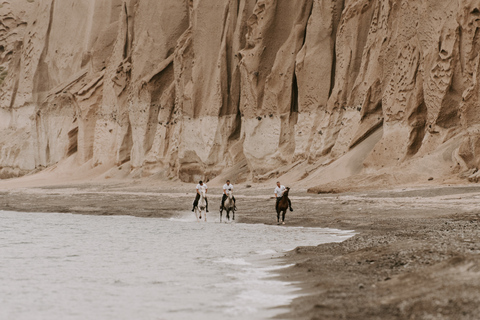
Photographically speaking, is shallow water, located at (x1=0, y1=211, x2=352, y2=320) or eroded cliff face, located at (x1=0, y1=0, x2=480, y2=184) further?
eroded cliff face, located at (x1=0, y1=0, x2=480, y2=184)

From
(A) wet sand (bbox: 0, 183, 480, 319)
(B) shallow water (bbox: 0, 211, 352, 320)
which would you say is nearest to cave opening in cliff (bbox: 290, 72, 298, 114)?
(A) wet sand (bbox: 0, 183, 480, 319)

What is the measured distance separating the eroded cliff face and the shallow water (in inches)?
329

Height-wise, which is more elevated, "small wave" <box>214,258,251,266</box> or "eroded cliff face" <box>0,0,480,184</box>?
"eroded cliff face" <box>0,0,480,184</box>

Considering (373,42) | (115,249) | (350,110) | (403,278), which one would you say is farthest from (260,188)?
(403,278)

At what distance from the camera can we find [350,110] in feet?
97.0

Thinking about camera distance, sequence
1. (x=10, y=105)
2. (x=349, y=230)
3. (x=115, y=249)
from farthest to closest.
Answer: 1. (x=10, y=105)
2. (x=349, y=230)
3. (x=115, y=249)

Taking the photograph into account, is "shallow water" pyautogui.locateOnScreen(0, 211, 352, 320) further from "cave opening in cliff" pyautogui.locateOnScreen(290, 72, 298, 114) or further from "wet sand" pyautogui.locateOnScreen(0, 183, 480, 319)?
"cave opening in cliff" pyautogui.locateOnScreen(290, 72, 298, 114)

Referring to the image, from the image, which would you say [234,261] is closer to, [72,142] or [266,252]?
[266,252]

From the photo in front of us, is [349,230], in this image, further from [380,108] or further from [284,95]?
[284,95]

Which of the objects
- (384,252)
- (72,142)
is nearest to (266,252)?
(384,252)

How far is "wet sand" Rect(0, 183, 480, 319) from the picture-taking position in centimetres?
592

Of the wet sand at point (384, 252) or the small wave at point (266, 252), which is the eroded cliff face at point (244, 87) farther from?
the small wave at point (266, 252)

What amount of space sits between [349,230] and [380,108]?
13.3m

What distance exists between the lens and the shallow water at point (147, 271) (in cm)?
721
